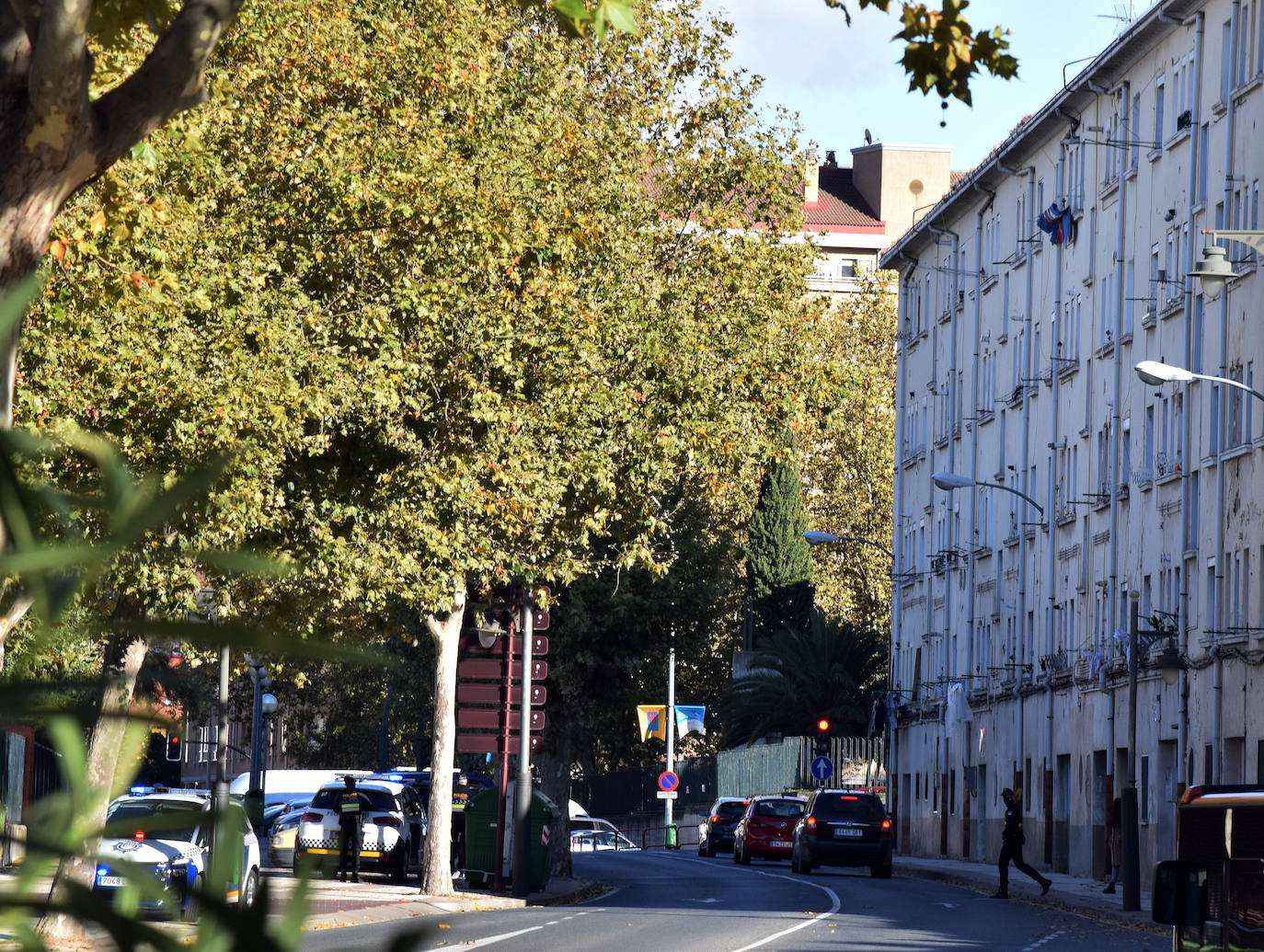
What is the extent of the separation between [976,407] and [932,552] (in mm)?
6504

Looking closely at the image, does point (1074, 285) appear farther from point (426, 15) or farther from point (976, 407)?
point (426, 15)

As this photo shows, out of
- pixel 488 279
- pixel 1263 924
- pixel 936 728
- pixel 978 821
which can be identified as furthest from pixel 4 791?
pixel 936 728

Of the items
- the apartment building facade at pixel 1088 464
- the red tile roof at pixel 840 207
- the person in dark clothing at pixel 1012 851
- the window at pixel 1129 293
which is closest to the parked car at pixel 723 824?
the apartment building facade at pixel 1088 464

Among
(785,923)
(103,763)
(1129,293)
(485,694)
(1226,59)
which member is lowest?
(785,923)

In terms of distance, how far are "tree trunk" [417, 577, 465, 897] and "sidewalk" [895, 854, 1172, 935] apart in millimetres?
8853

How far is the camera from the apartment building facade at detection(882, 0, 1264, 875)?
135 ft

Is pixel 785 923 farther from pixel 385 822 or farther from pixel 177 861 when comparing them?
pixel 177 861

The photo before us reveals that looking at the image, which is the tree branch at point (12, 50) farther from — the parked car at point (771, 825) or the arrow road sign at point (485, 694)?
the parked car at point (771, 825)

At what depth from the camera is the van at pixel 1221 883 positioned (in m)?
9.63

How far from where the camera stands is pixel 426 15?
89.0ft

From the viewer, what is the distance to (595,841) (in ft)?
228

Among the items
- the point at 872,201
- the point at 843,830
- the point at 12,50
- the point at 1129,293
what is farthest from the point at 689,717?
the point at 872,201

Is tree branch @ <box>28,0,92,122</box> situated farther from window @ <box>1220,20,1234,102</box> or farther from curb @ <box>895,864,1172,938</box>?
window @ <box>1220,20,1234,102</box>

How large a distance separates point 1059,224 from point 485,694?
25658 millimetres
